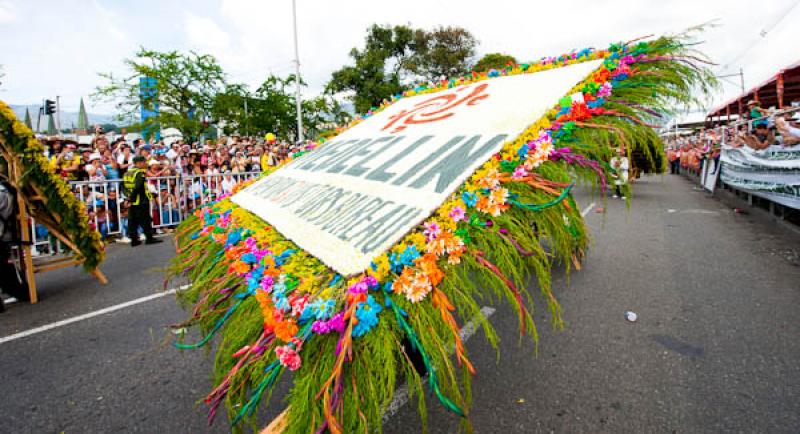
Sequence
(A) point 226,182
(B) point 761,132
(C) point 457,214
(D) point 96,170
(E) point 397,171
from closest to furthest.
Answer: (C) point 457,214, (E) point 397,171, (D) point 96,170, (B) point 761,132, (A) point 226,182

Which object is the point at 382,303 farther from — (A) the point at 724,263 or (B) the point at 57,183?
(A) the point at 724,263

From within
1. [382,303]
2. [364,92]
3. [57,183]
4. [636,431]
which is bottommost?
[636,431]

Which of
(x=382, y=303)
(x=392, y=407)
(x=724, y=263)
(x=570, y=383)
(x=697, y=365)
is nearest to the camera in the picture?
(x=382, y=303)

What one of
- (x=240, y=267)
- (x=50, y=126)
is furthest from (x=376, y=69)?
(x=240, y=267)

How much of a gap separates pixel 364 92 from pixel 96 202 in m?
24.1

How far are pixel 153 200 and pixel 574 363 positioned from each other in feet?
28.0

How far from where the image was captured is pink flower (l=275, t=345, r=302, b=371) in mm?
1215

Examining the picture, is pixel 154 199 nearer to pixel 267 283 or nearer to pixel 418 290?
pixel 267 283

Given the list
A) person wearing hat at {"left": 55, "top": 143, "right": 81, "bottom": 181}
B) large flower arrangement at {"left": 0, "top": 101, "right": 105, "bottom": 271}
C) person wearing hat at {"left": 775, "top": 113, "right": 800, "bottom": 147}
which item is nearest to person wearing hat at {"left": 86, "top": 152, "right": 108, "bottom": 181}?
person wearing hat at {"left": 55, "top": 143, "right": 81, "bottom": 181}

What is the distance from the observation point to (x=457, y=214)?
4.77 feet

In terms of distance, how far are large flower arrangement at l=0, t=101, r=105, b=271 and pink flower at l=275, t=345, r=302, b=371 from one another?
181 inches

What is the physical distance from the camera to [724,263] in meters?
5.08

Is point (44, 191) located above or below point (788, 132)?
below

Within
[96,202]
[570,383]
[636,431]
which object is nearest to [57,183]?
[96,202]
